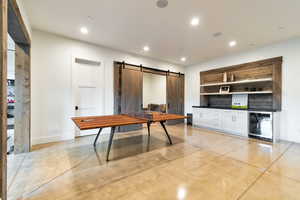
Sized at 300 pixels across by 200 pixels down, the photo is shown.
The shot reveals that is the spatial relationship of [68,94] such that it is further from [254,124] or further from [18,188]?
[254,124]

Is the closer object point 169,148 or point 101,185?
point 101,185

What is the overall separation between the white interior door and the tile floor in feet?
4.18

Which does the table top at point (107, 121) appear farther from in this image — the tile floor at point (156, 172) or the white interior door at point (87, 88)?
the white interior door at point (87, 88)

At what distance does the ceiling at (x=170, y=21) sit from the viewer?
246 cm

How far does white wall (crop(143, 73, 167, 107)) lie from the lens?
8.52m

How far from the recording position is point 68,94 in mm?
3854

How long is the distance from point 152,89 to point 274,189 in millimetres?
7601

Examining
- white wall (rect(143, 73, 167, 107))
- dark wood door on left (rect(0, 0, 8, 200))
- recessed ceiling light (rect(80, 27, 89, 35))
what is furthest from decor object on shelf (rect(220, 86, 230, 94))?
dark wood door on left (rect(0, 0, 8, 200))

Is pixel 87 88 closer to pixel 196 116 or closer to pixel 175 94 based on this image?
pixel 175 94

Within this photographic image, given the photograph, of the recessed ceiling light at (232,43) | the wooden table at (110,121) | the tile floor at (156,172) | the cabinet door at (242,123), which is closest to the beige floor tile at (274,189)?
the tile floor at (156,172)

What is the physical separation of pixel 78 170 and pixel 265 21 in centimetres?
489

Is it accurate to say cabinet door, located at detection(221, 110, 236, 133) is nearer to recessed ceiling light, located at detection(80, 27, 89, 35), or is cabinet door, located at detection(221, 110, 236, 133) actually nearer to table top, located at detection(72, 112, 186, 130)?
table top, located at detection(72, 112, 186, 130)

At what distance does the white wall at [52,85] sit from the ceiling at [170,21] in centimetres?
32

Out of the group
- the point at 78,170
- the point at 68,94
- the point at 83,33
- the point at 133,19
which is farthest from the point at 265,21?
the point at 68,94
